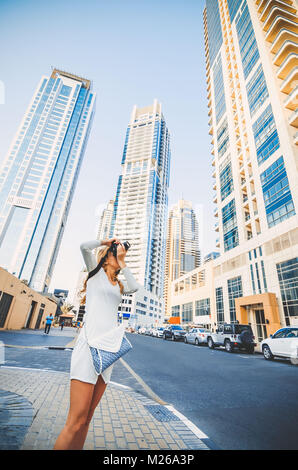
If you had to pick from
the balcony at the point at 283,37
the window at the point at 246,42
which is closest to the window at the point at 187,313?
the window at the point at 246,42

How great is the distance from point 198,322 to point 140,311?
48.9 m

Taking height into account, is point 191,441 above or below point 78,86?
below

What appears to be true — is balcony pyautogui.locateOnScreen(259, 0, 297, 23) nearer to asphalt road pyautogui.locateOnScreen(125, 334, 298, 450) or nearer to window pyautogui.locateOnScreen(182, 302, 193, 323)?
asphalt road pyautogui.locateOnScreen(125, 334, 298, 450)

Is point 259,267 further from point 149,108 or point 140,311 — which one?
point 149,108

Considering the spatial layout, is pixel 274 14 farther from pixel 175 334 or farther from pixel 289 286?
pixel 175 334

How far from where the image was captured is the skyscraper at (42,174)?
303 feet

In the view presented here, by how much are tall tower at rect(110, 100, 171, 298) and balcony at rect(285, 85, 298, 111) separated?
82.8 meters

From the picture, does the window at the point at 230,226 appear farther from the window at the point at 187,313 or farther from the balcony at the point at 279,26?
the balcony at the point at 279,26

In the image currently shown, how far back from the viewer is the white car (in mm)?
9555

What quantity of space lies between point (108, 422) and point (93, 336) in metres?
2.00

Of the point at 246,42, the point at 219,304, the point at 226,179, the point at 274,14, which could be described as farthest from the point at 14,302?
the point at 246,42

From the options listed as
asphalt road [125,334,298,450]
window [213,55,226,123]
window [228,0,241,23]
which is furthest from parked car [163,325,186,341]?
window [228,0,241,23]

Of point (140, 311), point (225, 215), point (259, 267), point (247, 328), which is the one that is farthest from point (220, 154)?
point (140, 311)

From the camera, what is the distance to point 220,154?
4269 cm
